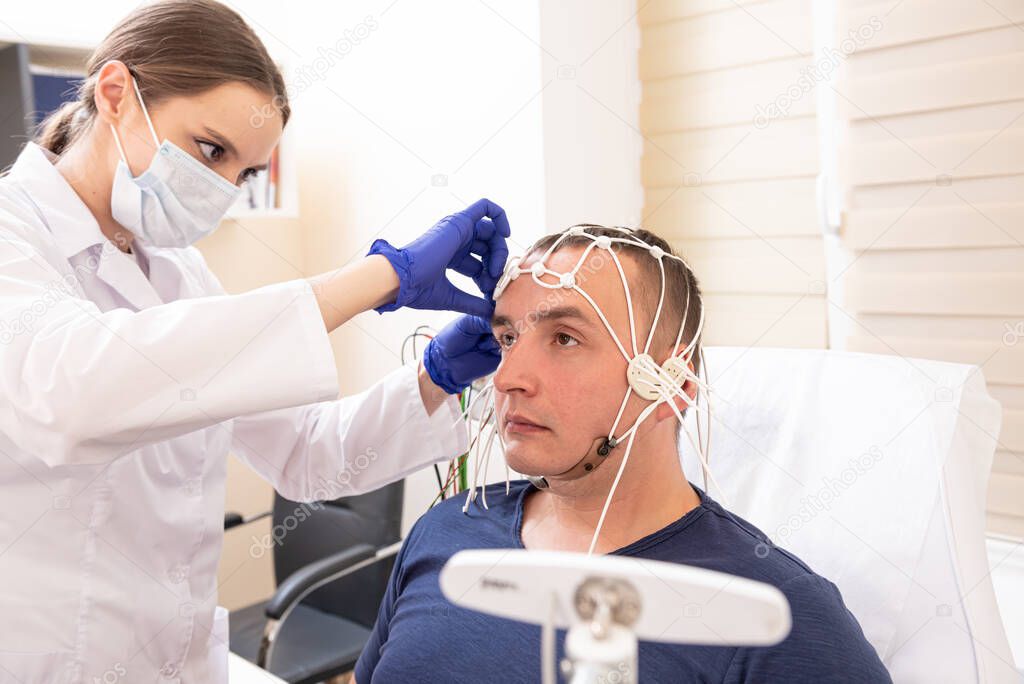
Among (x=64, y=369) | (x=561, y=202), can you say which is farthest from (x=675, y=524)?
(x=561, y=202)

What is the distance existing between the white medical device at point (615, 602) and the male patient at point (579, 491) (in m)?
0.62

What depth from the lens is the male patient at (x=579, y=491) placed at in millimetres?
1146

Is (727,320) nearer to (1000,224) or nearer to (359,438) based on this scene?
(1000,224)

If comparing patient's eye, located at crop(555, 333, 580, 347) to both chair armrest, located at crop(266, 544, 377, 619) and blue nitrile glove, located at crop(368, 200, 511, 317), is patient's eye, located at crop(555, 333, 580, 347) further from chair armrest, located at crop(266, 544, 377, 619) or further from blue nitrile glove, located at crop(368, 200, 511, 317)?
chair armrest, located at crop(266, 544, 377, 619)

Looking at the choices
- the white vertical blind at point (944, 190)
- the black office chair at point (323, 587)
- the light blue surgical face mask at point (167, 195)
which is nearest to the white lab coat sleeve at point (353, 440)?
the light blue surgical face mask at point (167, 195)

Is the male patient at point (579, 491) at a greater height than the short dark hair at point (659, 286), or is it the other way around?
the short dark hair at point (659, 286)

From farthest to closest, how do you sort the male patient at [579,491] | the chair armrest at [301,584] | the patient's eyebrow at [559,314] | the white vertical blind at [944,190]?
the chair armrest at [301,584]
the white vertical blind at [944,190]
the patient's eyebrow at [559,314]
the male patient at [579,491]

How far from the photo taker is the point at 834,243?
2.07 meters

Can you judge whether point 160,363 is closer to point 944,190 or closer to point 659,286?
point 659,286

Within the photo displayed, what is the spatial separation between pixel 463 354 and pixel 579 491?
31 cm

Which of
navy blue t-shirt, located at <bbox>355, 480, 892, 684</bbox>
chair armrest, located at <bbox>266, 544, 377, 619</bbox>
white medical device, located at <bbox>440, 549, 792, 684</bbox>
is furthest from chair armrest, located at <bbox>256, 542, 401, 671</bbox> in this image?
white medical device, located at <bbox>440, 549, 792, 684</bbox>

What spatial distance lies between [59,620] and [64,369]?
433 millimetres

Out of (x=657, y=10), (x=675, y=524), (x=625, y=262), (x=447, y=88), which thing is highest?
(x=657, y=10)

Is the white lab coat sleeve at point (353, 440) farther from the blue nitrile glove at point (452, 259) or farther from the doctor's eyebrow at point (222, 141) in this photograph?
the doctor's eyebrow at point (222, 141)
